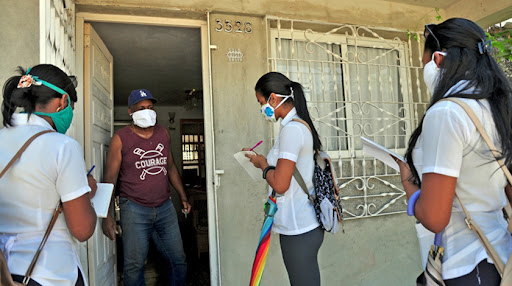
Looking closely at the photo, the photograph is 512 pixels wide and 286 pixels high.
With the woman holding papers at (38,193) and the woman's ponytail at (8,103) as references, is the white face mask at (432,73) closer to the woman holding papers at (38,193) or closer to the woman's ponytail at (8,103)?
the woman holding papers at (38,193)

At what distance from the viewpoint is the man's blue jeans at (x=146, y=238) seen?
9.42ft

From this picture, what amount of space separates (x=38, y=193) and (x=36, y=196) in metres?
0.01

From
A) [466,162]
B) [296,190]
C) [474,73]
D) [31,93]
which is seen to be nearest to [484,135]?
[466,162]

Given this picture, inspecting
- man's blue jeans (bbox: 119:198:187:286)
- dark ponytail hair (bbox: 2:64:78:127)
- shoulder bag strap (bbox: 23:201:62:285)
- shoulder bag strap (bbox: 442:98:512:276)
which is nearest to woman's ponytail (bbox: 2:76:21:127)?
dark ponytail hair (bbox: 2:64:78:127)

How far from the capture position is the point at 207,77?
10.4 feet

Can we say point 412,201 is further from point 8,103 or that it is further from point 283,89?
point 8,103

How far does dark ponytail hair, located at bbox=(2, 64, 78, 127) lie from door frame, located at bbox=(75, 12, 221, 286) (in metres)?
1.62

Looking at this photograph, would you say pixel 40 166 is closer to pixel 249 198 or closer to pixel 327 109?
pixel 249 198

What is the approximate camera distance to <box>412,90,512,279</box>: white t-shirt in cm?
109

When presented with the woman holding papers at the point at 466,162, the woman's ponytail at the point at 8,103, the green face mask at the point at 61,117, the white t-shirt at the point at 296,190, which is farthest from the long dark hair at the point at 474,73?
the woman's ponytail at the point at 8,103

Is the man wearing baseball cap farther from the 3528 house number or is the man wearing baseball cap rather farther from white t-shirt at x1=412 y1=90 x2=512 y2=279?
white t-shirt at x1=412 y1=90 x2=512 y2=279

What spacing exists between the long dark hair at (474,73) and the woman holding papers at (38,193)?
131cm

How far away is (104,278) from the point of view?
3020mm

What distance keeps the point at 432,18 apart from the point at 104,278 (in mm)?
4491
